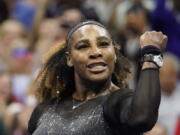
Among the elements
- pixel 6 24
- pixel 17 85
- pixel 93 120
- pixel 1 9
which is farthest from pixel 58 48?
pixel 1 9

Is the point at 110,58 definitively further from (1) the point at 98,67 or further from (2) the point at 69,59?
(2) the point at 69,59

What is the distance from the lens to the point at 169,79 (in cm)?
710

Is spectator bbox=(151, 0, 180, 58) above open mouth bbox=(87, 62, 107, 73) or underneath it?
underneath

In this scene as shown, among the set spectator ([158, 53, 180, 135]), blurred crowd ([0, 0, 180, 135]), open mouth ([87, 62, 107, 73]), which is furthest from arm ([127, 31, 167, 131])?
spectator ([158, 53, 180, 135])

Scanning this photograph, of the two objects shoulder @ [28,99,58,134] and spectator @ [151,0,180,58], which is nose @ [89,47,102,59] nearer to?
shoulder @ [28,99,58,134]

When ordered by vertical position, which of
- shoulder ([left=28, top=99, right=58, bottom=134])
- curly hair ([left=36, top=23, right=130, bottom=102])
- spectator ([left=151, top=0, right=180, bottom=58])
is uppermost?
curly hair ([left=36, top=23, right=130, bottom=102])

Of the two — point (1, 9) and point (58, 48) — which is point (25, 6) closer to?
point (1, 9)

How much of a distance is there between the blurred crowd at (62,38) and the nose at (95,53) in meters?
2.33

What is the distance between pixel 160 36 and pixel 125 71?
645 millimetres

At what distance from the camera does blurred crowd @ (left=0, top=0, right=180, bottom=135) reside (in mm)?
7074

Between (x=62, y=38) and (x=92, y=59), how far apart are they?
379 centimetres

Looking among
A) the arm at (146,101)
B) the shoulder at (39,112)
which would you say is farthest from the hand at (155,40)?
the shoulder at (39,112)

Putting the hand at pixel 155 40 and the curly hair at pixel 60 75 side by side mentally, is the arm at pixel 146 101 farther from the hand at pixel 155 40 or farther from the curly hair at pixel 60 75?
the curly hair at pixel 60 75

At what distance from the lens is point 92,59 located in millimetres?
4031
